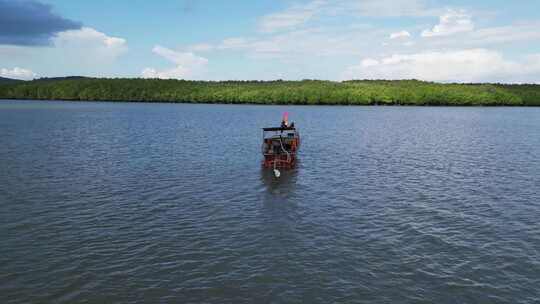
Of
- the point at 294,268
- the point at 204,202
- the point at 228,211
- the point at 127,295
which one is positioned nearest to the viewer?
the point at 127,295

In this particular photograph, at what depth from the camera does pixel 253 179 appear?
3959 cm

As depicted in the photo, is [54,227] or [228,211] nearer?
[54,227]

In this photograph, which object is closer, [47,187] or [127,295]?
[127,295]

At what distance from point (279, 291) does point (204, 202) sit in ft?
46.2

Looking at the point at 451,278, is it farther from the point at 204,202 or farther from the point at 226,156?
the point at 226,156

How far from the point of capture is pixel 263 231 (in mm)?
25234

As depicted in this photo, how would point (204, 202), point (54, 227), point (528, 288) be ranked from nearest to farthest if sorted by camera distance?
point (528, 288)
point (54, 227)
point (204, 202)

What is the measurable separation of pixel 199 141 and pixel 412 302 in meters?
54.0

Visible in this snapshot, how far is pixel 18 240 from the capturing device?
22.5 meters

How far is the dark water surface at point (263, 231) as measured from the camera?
18.1 m

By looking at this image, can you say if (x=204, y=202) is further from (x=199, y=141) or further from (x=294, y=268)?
(x=199, y=141)

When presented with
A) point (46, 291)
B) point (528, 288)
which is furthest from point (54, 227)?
point (528, 288)

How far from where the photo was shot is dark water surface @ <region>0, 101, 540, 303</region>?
18.1m

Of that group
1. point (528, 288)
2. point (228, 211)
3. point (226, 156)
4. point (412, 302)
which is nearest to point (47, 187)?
point (228, 211)
